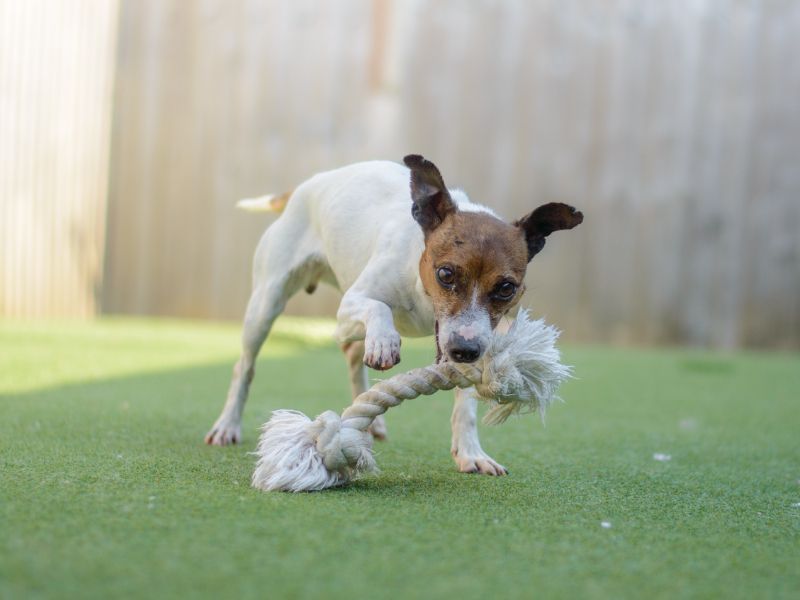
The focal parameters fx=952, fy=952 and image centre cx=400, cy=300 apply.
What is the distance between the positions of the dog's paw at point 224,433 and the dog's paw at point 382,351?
3.05ft

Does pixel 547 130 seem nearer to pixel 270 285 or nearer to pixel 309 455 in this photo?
Answer: pixel 270 285

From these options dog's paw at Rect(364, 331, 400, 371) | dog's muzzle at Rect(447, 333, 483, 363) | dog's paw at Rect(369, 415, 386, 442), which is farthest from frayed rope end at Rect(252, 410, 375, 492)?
dog's paw at Rect(369, 415, 386, 442)

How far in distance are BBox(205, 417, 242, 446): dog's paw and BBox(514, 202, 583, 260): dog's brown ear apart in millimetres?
1351

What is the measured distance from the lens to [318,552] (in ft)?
6.60

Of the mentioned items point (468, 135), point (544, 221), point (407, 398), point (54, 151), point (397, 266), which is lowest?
point (407, 398)

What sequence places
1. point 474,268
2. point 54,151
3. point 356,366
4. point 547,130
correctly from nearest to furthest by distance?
point 474,268 → point 356,366 → point 54,151 → point 547,130

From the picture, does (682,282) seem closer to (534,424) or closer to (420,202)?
(534,424)

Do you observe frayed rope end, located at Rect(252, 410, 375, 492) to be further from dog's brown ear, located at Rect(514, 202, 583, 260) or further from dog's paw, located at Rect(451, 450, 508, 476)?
dog's brown ear, located at Rect(514, 202, 583, 260)

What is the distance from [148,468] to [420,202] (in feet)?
4.20

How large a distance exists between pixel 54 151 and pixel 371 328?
6.28 m

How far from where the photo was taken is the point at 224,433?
3.71m

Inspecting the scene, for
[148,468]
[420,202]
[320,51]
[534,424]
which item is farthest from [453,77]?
[148,468]

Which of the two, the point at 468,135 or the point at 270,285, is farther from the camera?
the point at 468,135

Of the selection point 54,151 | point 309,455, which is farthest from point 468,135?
point 309,455
